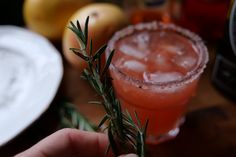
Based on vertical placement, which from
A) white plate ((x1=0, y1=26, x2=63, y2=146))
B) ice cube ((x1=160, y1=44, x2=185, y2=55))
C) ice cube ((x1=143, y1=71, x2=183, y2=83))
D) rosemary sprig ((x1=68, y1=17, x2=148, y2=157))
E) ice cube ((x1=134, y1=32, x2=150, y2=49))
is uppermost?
rosemary sprig ((x1=68, y1=17, x2=148, y2=157))

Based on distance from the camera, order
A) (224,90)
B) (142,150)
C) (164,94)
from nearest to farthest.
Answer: (142,150) < (164,94) < (224,90)

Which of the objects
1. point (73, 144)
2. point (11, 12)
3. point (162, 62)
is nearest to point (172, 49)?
point (162, 62)

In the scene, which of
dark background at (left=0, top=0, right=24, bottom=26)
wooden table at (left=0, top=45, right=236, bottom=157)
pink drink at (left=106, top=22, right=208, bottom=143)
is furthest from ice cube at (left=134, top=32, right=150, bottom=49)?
dark background at (left=0, top=0, right=24, bottom=26)

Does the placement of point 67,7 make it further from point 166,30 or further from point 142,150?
point 142,150

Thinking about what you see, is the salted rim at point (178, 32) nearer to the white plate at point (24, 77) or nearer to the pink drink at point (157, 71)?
the pink drink at point (157, 71)

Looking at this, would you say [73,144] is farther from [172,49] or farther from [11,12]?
[11,12]

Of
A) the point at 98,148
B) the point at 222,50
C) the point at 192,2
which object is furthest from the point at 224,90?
the point at 98,148

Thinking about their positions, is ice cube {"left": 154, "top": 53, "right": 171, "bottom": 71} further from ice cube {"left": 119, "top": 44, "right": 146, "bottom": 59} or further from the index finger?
the index finger
